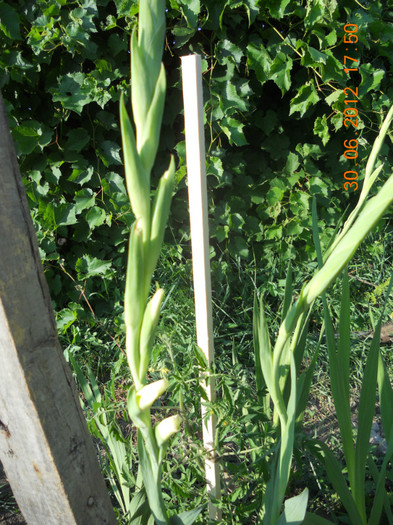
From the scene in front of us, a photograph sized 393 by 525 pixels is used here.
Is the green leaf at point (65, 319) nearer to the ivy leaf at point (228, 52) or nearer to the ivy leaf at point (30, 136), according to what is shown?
the ivy leaf at point (30, 136)

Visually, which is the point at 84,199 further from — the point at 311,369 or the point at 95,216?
the point at 311,369

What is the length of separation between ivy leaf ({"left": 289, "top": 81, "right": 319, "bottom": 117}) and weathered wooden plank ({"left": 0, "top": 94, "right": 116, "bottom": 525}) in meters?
1.73

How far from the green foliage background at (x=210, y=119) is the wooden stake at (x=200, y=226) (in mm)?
1055

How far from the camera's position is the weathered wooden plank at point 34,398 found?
676 millimetres

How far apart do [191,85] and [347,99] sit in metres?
1.60

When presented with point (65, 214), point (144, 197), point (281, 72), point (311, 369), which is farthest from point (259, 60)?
point (144, 197)

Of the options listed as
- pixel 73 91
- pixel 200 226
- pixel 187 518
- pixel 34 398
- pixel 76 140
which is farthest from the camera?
pixel 76 140

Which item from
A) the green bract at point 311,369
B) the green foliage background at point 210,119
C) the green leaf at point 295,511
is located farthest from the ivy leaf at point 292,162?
the green leaf at point 295,511

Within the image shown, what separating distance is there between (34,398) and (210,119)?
1.61 metres

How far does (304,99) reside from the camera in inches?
86.1

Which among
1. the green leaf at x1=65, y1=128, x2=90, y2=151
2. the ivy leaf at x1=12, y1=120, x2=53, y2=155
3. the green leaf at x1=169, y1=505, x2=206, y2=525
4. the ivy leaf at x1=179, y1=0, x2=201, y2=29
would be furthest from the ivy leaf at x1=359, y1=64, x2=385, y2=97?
the green leaf at x1=169, y1=505, x2=206, y2=525

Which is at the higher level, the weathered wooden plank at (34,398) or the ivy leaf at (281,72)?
the ivy leaf at (281,72)

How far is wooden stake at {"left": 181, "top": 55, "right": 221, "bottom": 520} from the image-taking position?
3.08 ft

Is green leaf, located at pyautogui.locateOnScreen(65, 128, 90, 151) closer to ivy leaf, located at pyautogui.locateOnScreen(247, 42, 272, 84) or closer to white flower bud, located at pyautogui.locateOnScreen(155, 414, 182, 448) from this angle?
ivy leaf, located at pyautogui.locateOnScreen(247, 42, 272, 84)
